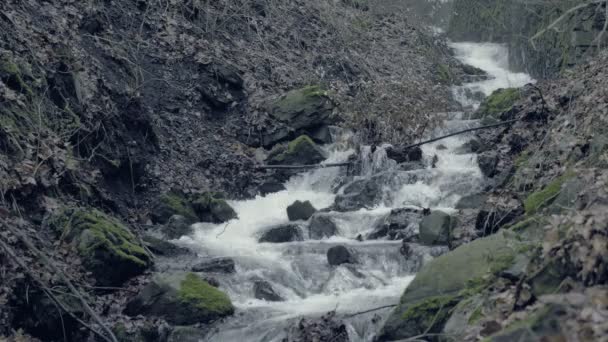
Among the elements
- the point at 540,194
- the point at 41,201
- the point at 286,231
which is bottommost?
the point at 286,231

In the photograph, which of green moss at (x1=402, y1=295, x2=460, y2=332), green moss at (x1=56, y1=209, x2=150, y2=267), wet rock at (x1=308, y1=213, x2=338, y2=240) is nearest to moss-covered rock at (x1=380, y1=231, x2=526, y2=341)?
green moss at (x1=402, y1=295, x2=460, y2=332)

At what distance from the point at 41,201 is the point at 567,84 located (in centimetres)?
874

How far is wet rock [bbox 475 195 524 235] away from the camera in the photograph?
8258 millimetres

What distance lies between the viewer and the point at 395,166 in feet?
45.3

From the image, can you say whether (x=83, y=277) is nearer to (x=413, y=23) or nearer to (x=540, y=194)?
(x=540, y=194)

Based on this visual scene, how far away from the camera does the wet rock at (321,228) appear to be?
11.3m

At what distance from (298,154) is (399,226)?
4097 mm

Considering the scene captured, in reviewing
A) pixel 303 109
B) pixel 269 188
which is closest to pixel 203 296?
pixel 269 188

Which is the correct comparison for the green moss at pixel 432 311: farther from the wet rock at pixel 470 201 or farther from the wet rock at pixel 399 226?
the wet rock at pixel 470 201

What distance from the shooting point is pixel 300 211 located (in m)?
12.3

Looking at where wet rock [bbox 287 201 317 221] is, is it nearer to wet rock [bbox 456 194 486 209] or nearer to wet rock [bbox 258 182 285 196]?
wet rock [bbox 258 182 285 196]

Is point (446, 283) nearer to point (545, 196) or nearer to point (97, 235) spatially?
point (545, 196)

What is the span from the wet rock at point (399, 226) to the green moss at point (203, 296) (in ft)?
10.3

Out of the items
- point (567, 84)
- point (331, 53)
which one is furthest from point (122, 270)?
point (331, 53)
